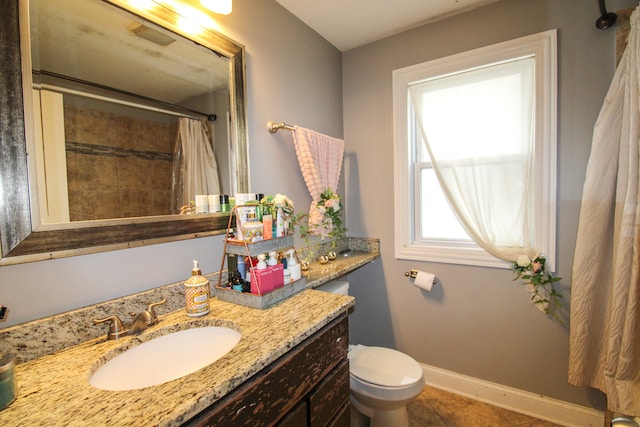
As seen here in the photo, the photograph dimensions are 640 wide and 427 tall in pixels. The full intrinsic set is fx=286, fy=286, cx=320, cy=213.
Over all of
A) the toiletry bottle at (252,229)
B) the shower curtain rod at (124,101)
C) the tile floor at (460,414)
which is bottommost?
the tile floor at (460,414)

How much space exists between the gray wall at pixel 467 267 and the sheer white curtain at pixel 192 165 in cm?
119

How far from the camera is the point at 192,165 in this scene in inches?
45.6

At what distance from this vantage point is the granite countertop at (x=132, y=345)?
0.56 m

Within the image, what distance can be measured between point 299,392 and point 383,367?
0.75 metres

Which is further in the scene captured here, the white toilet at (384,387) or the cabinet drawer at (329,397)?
the white toilet at (384,387)

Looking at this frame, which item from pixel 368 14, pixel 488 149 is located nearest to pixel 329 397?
pixel 488 149

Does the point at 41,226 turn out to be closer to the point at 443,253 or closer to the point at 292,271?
the point at 292,271

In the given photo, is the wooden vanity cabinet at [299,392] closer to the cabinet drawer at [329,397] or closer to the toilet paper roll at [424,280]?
the cabinet drawer at [329,397]

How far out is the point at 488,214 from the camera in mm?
1705

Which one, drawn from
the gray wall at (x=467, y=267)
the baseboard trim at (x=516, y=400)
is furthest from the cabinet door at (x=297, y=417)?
the baseboard trim at (x=516, y=400)

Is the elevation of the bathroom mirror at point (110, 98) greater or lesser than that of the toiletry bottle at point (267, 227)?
greater

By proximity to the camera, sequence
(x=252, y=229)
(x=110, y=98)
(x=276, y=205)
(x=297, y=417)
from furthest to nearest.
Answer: (x=276, y=205), (x=252, y=229), (x=110, y=98), (x=297, y=417)

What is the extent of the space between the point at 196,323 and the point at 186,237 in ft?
1.11

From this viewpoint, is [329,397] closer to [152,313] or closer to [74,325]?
[152,313]
